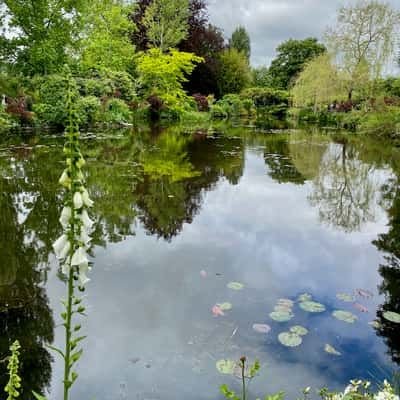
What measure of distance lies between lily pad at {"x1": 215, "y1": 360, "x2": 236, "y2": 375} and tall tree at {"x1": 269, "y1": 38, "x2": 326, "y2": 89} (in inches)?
1937

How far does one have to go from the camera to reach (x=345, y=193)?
7660 mm

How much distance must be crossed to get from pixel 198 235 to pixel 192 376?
277 cm

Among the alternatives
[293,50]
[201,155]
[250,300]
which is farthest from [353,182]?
[293,50]

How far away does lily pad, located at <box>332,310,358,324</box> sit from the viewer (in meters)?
3.20

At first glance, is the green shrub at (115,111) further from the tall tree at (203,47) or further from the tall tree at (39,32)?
the tall tree at (203,47)

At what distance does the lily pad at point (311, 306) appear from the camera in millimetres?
3331

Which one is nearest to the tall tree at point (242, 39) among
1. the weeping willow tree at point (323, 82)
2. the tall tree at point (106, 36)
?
the weeping willow tree at point (323, 82)

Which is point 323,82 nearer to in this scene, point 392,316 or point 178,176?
point 178,176

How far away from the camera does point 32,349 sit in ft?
8.59

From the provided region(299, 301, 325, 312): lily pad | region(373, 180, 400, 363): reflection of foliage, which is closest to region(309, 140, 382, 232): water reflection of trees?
region(373, 180, 400, 363): reflection of foliage

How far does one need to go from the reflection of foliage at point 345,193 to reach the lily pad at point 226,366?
3778mm

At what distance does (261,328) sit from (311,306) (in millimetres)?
644

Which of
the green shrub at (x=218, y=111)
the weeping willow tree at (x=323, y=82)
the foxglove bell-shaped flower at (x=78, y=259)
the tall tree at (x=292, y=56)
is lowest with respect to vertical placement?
the foxglove bell-shaped flower at (x=78, y=259)

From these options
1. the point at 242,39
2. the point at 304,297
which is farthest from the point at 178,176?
the point at 242,39
